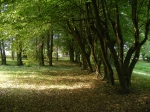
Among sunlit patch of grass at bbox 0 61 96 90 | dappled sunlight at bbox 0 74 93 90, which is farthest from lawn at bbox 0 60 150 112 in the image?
sunlit patch of grass at bbox 0 61 96 90

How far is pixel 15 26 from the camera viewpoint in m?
11.0

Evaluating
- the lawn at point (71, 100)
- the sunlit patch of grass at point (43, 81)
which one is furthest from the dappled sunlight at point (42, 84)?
the lawn at point (71, 100)

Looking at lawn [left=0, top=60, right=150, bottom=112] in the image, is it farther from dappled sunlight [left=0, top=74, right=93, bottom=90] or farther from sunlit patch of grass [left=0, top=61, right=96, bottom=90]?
sunlit patch of grass [left=0, top=61, right=96, bottom=90]

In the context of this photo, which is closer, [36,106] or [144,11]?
[36,106]

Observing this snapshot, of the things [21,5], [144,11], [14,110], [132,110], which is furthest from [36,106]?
[144,11]

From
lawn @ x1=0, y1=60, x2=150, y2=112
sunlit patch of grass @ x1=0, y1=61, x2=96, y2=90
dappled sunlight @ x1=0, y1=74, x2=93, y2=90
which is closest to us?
lawn @ x1=0, y1=60, x2=150, y2=112

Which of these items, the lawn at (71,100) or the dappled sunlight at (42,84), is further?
the dappled sunlight at (42,84)

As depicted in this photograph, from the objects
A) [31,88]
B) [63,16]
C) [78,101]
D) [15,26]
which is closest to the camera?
[78,101]

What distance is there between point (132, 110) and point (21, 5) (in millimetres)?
7918

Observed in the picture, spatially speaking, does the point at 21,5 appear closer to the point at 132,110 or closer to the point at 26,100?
the point at 26,100

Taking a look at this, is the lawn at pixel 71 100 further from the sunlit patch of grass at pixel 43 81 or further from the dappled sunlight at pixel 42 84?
the sunlit patch of grass at pixel 43 81

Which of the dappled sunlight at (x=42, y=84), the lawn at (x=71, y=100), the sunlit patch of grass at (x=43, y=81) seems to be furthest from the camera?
the sunlit patch of grass at (x=43, y=81)

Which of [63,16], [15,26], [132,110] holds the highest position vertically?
[63,16]

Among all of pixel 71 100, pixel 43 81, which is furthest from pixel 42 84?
pixel 71 100
